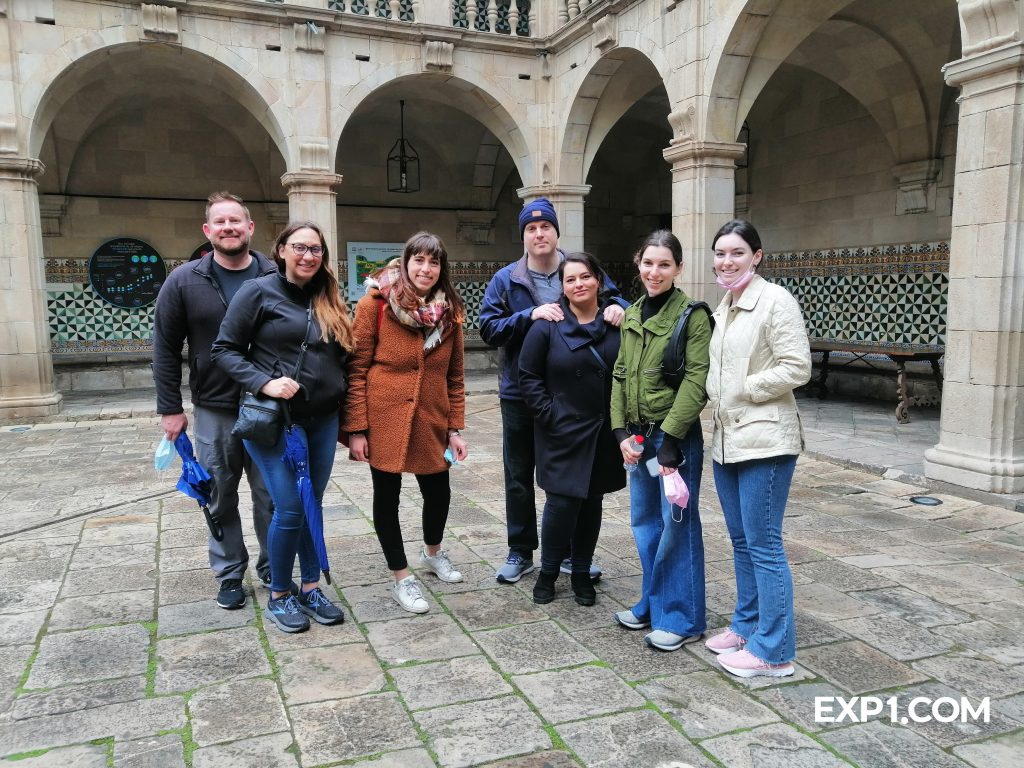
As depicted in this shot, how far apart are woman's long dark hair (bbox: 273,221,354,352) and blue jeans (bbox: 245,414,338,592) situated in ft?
1.19

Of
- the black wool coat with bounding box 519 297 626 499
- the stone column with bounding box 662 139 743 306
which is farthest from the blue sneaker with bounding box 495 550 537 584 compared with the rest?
the stone column with bounding box 662 139 743 306

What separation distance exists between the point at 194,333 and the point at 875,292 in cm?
893

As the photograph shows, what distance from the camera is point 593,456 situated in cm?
324

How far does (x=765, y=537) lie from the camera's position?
2705 millimetres

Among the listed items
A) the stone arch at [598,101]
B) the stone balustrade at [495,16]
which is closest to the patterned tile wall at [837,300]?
the stone arch at [598,101]

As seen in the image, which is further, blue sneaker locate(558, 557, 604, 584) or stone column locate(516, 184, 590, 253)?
stone column locate(516, 184, 590, 253)

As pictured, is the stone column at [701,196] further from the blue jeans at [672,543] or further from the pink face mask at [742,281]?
the pink face mask at [742,281]

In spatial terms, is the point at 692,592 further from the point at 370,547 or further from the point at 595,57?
the point at 595,57

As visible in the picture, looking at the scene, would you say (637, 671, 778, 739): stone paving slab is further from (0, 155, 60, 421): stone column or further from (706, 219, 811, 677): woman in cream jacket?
(0, 155, 60, 421): stone column

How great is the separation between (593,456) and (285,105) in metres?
7.95

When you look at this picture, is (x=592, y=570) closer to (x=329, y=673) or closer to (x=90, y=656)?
(x=329, y=673)

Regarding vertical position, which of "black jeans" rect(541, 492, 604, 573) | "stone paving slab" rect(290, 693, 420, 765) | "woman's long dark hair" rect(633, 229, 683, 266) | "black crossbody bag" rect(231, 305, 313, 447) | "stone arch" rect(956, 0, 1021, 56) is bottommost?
"stone paving slab" rect(290, 693, 420, 765)

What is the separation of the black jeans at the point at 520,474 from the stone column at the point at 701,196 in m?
4.98

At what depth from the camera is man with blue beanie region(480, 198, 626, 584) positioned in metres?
3.60
